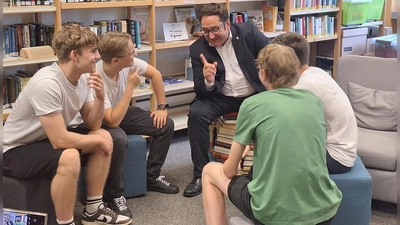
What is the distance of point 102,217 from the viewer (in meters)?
2.76

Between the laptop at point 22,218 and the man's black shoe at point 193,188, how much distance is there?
1.12m

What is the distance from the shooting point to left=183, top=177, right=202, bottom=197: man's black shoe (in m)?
3.22

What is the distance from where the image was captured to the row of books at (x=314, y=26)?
509 cm

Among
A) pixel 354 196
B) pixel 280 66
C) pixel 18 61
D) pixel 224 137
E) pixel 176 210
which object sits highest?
pixel 280 66

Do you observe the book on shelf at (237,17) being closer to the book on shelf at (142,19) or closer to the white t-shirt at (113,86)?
the book on shelf at (142,19)

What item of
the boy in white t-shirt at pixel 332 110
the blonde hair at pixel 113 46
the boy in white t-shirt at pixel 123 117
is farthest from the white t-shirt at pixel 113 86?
the boy in white t-shirt at pixel 332 110

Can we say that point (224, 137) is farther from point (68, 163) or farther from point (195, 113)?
point (68, 163)

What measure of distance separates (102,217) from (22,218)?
0.57 metres

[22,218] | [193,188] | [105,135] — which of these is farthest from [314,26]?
[22,218]

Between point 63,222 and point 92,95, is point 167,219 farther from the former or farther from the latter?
point 92,95

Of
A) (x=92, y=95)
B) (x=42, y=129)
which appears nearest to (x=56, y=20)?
(x=92, y=95)

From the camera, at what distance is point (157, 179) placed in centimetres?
331

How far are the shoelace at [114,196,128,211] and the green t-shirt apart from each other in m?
1.06

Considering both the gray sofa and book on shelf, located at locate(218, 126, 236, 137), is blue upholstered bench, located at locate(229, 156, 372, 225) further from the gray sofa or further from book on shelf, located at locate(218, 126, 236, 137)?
book on shelf, located at locate(218, 126, 236, 137)
